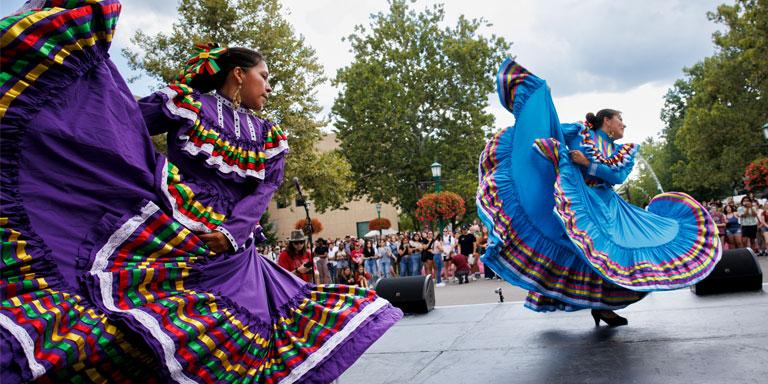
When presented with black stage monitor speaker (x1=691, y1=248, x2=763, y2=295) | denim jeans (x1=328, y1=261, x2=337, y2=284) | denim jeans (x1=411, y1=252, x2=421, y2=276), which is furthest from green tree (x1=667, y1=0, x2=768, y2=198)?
black stage monitor speaker (x1=691, y1=248, x2=763, y2=295)

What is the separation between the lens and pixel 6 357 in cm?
156

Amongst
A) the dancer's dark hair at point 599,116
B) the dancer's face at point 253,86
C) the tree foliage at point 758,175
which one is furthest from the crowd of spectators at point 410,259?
the dancer's face at point 253,86

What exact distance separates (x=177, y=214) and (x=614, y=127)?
12.0 feet

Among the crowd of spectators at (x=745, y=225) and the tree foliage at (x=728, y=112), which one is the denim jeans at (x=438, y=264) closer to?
the crowd of spectators at (x=745, y=225)

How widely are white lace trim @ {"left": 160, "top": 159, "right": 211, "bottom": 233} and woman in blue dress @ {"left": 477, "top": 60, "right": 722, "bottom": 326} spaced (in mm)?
2573

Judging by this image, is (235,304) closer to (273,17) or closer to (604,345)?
(604,345)

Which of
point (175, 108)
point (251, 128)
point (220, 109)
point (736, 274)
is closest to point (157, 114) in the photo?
point (175, 108)

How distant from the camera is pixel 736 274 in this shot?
542 cm

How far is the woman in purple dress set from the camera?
5.69 feet

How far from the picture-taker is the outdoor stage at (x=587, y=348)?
3046mm

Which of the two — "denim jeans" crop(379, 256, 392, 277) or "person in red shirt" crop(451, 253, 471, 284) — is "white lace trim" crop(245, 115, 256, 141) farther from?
"denim jeans" crop(379, 256, 392, 277)

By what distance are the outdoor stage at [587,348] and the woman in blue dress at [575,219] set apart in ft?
1.00

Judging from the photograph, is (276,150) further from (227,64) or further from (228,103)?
(227,64)

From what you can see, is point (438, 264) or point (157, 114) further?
point (438, 264)
